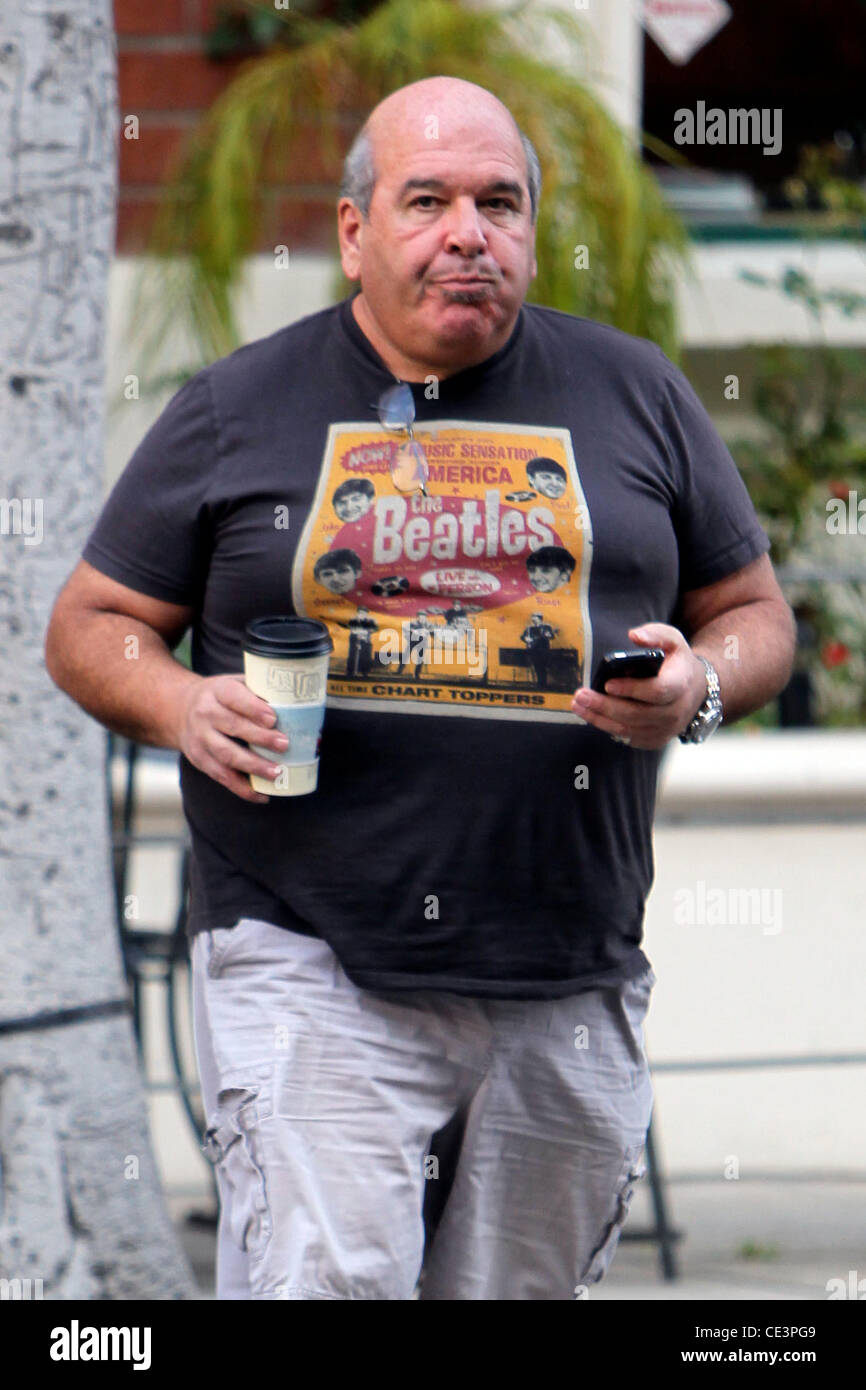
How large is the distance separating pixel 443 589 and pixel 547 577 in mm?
154

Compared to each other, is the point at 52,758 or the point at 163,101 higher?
the point at 163,101

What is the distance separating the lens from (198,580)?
110 inches

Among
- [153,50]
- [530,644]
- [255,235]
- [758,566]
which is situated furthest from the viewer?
[153,50]

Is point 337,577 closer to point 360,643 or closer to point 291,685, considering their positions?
point 360,643

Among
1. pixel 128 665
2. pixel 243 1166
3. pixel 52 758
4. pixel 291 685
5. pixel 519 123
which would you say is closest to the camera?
pixel 291 685

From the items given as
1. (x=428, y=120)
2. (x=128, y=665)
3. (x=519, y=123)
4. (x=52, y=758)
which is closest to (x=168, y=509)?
(x=128, y=665)

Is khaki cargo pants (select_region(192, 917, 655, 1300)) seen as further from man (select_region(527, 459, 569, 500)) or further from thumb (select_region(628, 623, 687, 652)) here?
man (select_region(527, 459, 569, 500))

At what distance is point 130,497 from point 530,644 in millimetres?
631

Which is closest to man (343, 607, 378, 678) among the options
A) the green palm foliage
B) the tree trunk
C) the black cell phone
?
the black cell phone

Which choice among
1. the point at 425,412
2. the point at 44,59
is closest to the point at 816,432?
the point at 44,59

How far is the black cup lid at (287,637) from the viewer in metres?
2.47

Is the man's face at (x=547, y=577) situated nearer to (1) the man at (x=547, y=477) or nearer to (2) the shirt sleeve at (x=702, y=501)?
(1) the man at (x=547, y=477)

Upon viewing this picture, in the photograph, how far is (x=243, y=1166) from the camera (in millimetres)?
2646
